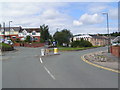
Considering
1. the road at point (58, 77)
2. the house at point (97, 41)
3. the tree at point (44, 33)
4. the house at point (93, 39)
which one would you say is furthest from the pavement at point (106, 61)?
the house at point (97, 41)

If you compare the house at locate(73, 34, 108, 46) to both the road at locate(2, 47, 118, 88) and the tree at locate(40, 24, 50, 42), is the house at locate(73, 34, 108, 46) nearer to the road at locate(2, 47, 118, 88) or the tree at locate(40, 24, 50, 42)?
the tree at locate(40, 24, 50, 42)

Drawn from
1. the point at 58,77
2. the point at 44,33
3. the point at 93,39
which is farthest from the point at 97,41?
the point at 58,77

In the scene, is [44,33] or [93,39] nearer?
[44,33]

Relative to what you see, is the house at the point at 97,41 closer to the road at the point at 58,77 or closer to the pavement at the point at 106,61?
the pavement at the point at 106,61

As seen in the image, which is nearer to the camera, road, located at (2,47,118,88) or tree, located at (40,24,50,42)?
→ road, located at (2,47,118,88)

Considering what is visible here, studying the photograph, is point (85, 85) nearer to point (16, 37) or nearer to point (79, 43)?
point (79, 43)

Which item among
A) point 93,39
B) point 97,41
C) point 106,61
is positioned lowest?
point 106,61

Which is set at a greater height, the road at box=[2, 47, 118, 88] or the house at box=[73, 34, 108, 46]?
the house at box=[73, 34, 108, 46]

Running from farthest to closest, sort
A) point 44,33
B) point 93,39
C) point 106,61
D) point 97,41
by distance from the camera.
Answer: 1. point 97,41
2. point 93,39
3. point 44,33
4. point 106,61

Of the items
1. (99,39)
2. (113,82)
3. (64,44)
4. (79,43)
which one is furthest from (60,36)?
(113,82)

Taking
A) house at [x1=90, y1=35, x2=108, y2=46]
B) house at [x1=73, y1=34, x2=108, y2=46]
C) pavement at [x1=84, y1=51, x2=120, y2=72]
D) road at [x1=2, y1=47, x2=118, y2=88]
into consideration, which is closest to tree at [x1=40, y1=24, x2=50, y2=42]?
house at [x1=73, y1=34, x2=108, y2=46]

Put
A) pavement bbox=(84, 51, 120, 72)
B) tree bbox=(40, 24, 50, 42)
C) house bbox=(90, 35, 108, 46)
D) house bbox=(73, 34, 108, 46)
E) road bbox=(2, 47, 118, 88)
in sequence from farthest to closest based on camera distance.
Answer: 1. house bbox=(90, 35, 108, 46)
2. house bbox=(73, 34, 108, 46)
3. tree bbox=(40, 24, 50, 42)
4. pavement bbox=(84, 51, 120, 72)
5. road bbox=(2, 47, 118, 88)

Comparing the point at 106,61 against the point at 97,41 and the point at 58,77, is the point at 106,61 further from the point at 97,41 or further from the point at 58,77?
the point at 97,41

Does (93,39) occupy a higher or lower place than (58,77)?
higher
